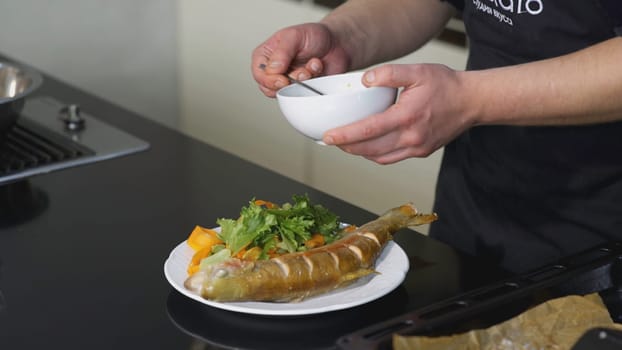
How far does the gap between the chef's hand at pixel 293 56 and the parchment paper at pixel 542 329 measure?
62 centimetres

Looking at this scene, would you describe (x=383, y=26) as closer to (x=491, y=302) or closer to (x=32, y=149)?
(x=32, y=149)

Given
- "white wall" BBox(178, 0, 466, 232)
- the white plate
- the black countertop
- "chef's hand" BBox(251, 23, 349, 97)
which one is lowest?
"white wall" BBox(178, 0, 466, 232)

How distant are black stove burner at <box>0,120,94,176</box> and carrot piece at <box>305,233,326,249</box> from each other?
0.63 m

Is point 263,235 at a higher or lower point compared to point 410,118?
lower

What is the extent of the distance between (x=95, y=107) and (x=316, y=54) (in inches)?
24.8

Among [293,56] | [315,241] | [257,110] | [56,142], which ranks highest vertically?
[293,56]

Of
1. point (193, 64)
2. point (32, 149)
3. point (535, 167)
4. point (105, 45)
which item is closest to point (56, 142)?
point (32, 149)

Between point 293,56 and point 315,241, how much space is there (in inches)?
16.6

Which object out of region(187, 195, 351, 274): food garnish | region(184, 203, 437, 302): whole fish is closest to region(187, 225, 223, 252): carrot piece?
region(187, 195, 351, 274): food garnish

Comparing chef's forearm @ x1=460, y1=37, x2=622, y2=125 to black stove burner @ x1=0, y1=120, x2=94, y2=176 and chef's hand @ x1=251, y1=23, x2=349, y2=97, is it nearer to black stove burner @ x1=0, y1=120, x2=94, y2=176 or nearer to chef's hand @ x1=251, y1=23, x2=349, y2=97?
chef's hand @ x1=251, y1=23, x2=349, y2=97

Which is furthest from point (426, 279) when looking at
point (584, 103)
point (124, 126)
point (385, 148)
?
point (124, 126)

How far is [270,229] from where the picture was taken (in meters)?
1.15

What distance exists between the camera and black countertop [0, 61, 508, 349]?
1.08 metres

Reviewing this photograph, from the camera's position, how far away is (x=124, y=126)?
184cm
